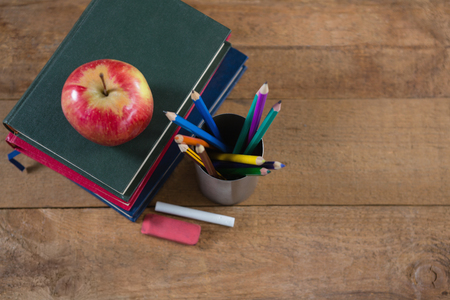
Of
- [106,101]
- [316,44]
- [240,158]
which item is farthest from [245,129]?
[316,44]

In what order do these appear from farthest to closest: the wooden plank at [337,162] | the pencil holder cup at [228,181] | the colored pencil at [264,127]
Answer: the wooden plank at [337,162]
the pencil holder cup at [228,181]
the colored pencil at [264,127]

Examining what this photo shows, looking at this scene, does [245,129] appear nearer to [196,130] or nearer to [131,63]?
[196,130]

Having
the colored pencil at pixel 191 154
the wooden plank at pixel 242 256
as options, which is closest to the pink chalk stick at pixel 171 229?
the wooden plank at pixel 242 256

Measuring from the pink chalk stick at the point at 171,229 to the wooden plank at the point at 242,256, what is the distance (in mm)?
13

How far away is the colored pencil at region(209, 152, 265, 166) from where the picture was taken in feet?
1.25

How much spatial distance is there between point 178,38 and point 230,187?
0.24 metres

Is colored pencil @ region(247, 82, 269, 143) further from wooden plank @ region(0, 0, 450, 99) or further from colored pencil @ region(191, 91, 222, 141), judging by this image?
wooden plank @ region(0, 0, 450, 99)

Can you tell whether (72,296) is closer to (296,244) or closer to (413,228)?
(296,244)

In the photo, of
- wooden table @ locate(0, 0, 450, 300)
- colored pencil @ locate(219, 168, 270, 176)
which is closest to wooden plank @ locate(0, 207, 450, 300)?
wooden table @ locate(0, 0, 450, 300)

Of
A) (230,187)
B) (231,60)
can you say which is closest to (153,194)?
(230,187)

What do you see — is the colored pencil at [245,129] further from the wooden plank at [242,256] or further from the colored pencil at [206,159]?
the wooden plank at [242,256]

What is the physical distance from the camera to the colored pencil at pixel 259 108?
14.2 inches

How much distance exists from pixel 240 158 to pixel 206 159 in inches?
1.7

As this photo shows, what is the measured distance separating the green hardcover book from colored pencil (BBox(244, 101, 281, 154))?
0.39ft
